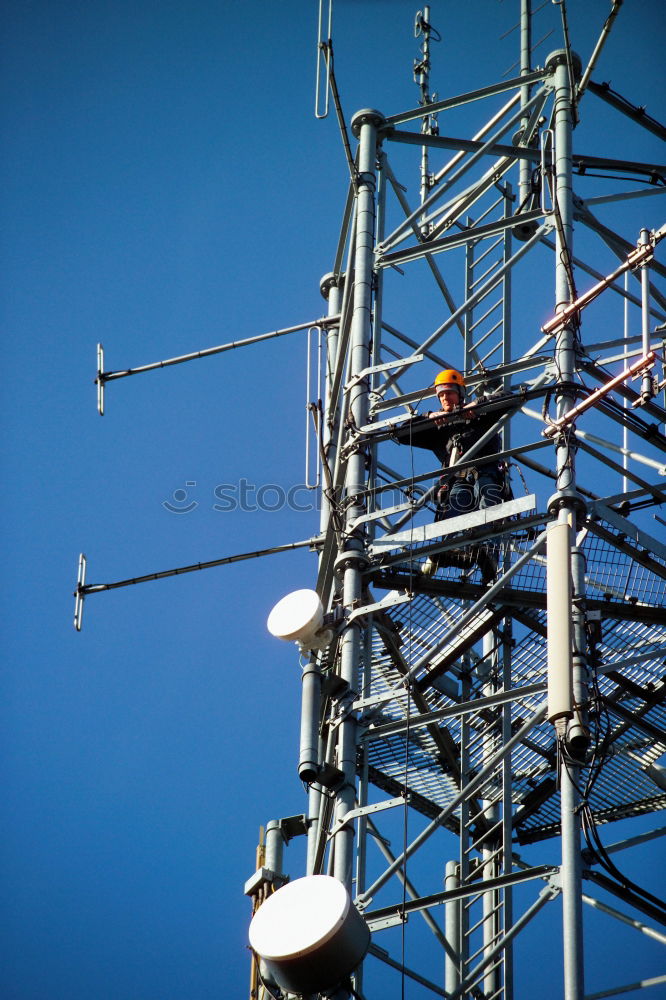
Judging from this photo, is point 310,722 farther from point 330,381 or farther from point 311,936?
point 330,381

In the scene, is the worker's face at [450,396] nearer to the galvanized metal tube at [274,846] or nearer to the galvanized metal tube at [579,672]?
the galvanized metal tube at [579,672]

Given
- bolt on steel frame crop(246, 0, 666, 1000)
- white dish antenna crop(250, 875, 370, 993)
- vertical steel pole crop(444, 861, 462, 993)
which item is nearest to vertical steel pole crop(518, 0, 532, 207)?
bolt on steel frame crop(246, 0, 666, 1000)

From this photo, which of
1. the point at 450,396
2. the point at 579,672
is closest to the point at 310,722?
the point at 579,672

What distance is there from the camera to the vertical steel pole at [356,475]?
17.0m

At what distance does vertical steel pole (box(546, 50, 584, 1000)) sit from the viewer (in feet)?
47.2

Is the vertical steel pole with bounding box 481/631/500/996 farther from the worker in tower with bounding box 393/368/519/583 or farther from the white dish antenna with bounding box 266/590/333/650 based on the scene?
the white dish antenna with bounding box 266/590/333/650

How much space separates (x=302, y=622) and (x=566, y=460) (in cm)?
359

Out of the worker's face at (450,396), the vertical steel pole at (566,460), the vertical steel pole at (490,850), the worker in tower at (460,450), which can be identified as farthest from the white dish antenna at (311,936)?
the worker's face at (450,396)

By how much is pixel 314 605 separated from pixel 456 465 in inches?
91.8

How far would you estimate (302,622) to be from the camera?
59.4 feet

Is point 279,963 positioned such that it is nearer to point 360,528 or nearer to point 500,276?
point 360,528

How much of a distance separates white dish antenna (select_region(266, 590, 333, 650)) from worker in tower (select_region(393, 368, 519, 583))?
151 centimetres

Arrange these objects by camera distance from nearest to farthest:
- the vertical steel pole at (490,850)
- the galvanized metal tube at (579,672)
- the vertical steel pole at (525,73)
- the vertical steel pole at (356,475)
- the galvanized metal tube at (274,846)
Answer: the galvanized metal tube at (579,672)
the vertical steel pole at (356,475)
the galvanized metal tube at (274,846)
the vertical steel pole at (490,850)
the vertical steel pole at (525,73)

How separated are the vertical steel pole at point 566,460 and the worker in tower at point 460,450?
91cm
